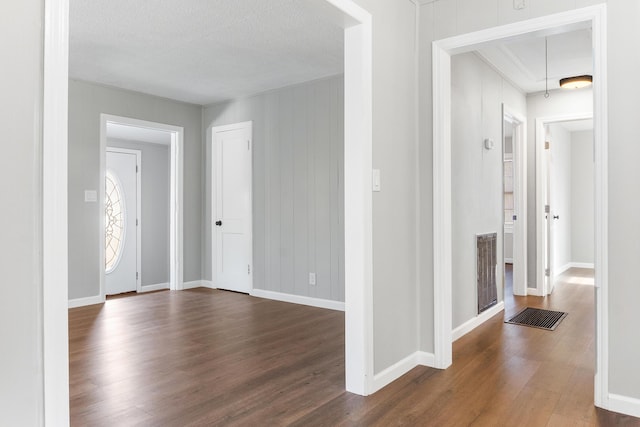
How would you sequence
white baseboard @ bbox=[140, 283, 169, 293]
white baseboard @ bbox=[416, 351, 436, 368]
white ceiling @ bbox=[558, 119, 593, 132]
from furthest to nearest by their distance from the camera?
white baseboard @ bbox=[140, 283, 169, 293]
white ceiling @ bbox=[558, 119, 593, 132]
white baseboard @ bbox=[416, 351, 436, 368]

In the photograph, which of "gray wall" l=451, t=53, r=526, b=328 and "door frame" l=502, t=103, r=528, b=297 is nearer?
"gray wall" l=451, t=53, r=526, b=328

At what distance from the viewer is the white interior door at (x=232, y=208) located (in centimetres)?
557

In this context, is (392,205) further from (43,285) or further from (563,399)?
(43,285)

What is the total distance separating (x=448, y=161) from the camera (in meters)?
2.90

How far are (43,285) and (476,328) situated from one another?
3478mm

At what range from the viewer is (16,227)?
1.16 metres

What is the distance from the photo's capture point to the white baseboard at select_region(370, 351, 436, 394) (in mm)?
2525

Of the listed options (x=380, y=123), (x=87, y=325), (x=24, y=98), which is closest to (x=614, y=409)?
(x=380, y=123)

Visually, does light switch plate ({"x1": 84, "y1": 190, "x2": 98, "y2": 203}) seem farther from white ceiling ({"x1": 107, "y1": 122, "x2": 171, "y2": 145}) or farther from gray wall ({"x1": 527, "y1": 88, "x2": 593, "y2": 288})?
gray wall ({"x1": 527, "y1": 88, "x2": 593, "y2": 288})

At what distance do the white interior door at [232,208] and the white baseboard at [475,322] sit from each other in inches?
108

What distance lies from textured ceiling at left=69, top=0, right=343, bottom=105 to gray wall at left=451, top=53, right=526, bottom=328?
119cm

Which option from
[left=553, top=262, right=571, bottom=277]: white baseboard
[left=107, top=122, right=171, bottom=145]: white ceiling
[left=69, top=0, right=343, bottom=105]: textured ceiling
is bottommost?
[left=553, top=262, right=571, bottom=277]: white baseboard

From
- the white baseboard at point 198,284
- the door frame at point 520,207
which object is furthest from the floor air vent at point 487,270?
the white baseboard at point 198,284

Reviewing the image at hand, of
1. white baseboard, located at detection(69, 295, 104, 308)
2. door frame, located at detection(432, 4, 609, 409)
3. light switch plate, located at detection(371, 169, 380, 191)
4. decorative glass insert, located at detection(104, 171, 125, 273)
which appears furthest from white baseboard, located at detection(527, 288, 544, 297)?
decorative glass insert, located at detection(104, 171, 125, 273)
